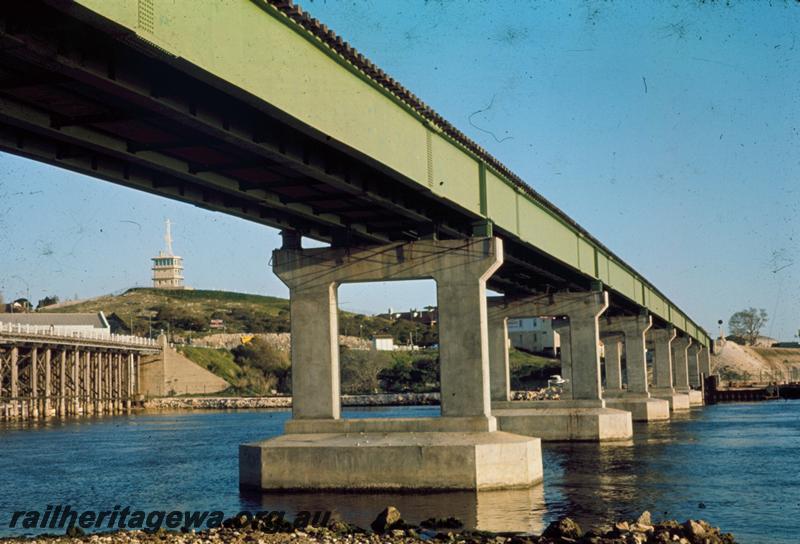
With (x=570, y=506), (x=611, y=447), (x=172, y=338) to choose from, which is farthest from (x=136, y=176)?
(x=172, y=338)

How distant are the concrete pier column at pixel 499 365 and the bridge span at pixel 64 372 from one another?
183 feet

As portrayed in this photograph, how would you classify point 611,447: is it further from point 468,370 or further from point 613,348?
point 613,348

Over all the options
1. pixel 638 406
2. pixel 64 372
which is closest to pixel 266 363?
pixel 64 372

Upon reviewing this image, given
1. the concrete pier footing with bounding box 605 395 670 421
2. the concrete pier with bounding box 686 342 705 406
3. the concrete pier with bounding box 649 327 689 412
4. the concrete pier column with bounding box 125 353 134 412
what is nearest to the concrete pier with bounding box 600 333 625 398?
the concrete pier footing with bounding box 605 395 670 421

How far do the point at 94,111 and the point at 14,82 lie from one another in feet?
8.25

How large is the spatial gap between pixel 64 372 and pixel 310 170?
97.6m

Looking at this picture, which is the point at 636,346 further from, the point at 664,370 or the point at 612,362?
the point at 664,370

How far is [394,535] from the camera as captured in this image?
74.4ft

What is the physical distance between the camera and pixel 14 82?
1914 centimetres

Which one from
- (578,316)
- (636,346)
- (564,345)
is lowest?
(636,346)

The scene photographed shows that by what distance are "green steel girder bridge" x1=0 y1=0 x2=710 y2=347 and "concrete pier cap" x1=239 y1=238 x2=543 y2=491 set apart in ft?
4.03

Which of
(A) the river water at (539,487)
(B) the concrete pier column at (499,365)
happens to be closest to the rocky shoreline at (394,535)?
(A) the river water at (539,487)

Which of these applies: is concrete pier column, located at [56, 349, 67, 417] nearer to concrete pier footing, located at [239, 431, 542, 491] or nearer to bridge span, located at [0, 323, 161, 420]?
bridge span, located at [0, 323, 161, 420]

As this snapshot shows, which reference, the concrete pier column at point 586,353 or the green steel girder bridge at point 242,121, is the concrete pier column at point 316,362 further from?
the concrete pier column at point 586,353
